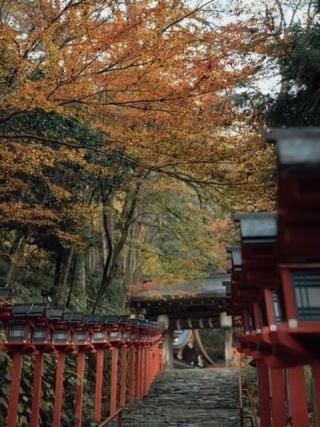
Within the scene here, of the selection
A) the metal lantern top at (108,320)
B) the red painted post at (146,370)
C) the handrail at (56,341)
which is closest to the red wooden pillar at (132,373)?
the handrail at (56,341)

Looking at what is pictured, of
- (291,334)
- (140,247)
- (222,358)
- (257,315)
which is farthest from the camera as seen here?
(222,358)

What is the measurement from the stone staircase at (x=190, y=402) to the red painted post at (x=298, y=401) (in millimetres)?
7672

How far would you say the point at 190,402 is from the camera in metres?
15.3

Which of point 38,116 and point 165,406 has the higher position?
point 38,116

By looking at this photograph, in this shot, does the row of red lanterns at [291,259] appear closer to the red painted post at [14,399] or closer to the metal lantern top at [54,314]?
the metal lantern top at [54,314]

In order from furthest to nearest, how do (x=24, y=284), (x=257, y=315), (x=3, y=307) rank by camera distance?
(x=24, y=284) < (x=3, y=307) < (x=257, y=315)

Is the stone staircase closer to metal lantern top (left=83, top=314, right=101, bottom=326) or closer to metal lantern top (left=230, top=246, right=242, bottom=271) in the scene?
metal lantern top (left=83, top=314, right=101, bottom=326)

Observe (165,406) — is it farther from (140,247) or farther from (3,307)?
(3,307)

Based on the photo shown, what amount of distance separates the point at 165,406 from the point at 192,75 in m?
11.7

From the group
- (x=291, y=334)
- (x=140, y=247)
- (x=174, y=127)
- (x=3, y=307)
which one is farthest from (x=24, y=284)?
(x=291, y=334)

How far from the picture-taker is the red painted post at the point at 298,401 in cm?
547

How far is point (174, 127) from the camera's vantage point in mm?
7621

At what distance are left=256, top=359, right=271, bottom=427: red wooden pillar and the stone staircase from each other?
4131 millimetres

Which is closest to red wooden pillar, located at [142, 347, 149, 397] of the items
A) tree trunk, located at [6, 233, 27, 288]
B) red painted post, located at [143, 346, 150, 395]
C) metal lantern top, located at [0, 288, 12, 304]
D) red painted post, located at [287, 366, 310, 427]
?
red painted post, located at [143, 346, 150, 395]
